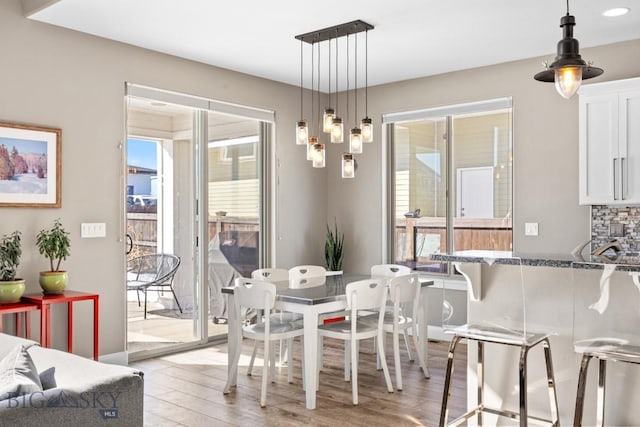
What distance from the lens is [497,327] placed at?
294 centimetres

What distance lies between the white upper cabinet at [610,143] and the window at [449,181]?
857 millimetres

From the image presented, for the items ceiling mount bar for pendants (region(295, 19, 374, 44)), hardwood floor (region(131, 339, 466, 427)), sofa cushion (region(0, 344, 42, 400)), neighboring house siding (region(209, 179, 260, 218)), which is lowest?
hardwood floor (region(131, 339, 466, 427))

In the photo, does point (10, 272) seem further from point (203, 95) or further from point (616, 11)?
point (616, 11)

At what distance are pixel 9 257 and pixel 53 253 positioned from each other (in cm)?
29

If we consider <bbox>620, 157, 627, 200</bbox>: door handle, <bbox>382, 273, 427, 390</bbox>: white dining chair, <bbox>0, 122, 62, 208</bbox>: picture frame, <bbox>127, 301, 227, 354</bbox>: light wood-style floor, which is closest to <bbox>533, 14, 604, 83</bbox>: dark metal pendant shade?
<bbox>382, 273, 427, 390</bbox>: white dining chair

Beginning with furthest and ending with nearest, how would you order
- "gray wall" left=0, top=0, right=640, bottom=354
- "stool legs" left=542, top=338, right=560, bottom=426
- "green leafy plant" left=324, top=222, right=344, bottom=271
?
"green leafy plant" left=324, top=222, right=344, bottom=271, "gray wall" left=0, top=0, right=640, bottom=354, "stool legs" left=542, top=338, right=560, bottom=426

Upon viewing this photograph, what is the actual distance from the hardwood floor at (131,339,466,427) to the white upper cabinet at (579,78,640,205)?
177cm

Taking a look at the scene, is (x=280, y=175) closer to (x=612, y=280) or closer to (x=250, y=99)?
(x=250, y=99)

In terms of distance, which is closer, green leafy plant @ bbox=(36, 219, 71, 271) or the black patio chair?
green leafy plant @ bbox=(36, 219, 71, 271)

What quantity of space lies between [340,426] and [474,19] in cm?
286

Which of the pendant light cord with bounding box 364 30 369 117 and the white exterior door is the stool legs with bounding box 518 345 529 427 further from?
the white exterior door

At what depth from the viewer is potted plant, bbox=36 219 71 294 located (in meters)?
3.99

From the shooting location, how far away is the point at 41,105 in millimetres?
4215

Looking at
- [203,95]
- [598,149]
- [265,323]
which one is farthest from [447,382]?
[203,95]
